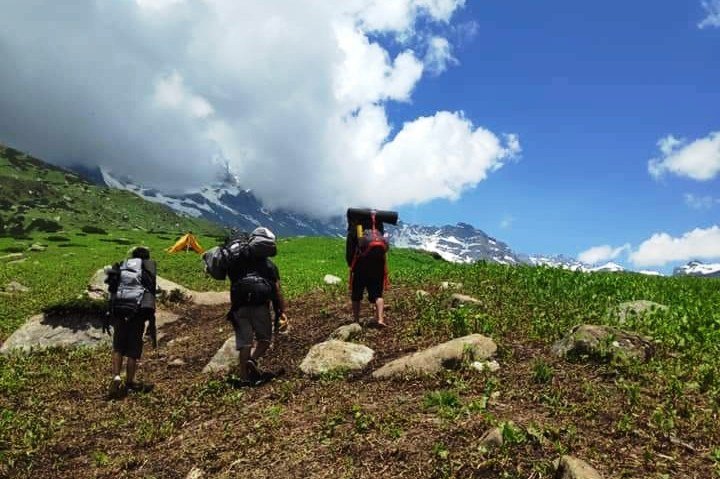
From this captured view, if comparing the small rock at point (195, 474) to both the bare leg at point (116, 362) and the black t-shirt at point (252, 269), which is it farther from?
the bare leg at point (116, 362)

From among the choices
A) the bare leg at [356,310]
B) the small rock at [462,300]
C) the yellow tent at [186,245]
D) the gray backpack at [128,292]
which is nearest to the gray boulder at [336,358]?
the bare leg at [356,310]

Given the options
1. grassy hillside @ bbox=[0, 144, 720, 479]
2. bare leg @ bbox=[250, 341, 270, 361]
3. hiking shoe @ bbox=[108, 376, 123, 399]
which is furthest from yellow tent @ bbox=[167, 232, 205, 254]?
bare leg @ bbox=[250, 341, 270, 361]

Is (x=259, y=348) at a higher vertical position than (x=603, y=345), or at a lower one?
lower

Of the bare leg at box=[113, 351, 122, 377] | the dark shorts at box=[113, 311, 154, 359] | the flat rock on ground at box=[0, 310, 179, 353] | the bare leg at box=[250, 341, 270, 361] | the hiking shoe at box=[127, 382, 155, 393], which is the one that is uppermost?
the bare leg at box=[250, 341, 270, 361]

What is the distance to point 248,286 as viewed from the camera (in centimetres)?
1143

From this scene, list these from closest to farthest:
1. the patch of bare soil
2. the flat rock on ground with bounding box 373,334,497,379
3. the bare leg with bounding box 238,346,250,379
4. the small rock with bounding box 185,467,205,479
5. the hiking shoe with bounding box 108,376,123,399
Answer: the patch of bare soil → the small rock with bounding box 185,467,205,479 → the flat rock on ground with bounding box 373,334,497,379 → the bare leg with bounding box 238,346,250,379 → the hiking shoe with bounding box 108,376,123,399

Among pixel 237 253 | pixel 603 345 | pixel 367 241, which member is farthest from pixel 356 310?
pixel 603 345

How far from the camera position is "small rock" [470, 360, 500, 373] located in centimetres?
982

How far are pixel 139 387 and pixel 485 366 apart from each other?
8.18m

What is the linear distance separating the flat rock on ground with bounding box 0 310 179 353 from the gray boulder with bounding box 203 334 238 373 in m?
6.74

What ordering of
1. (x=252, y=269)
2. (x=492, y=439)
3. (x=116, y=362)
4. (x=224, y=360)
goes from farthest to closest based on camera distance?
1. (x=224, y=360)
2. (x=116, y=362)
3. (x=252, y=269)
4. (x=492, y=439)

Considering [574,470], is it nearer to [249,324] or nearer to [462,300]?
[249,324]

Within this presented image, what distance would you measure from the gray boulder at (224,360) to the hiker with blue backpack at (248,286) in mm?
2006

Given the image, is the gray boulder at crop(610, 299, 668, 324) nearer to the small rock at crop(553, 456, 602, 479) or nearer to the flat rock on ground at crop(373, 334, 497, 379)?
the flat rock on ground at crop(373, 334, 497, 379)
